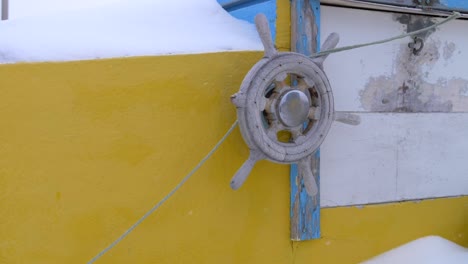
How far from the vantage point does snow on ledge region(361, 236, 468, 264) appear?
3102 millimetres

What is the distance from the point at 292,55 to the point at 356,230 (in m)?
1.02

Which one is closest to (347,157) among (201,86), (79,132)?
(201,86)

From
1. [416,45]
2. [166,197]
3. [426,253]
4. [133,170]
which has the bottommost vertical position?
[426,253]

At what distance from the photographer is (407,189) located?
3.19 metres

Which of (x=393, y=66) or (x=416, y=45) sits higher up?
(x=416, y=45)

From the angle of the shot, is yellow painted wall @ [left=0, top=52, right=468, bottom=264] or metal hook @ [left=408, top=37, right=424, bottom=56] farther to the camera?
metal hook @ [left=408, top=37, right=424, bottom=56]

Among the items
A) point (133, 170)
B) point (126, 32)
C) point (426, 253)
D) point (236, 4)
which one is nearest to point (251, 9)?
point (236, 4)

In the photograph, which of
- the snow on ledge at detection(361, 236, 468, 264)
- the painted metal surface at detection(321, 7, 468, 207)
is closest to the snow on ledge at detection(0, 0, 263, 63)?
the painted metal surface at detection(321, 7, 468, 207)

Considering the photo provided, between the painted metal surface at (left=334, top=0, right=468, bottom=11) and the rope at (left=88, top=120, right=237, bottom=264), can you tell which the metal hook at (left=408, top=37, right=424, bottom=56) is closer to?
the painted metal surface at (left=334, top=0, right=468, bottom=11)

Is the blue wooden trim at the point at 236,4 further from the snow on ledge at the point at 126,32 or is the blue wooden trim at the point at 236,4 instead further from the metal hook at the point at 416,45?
the metal hook at the point at 416,45

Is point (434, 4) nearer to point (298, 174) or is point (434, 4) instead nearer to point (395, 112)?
point (395, 112)

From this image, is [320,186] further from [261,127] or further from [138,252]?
[138,252]

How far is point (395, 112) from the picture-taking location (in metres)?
3.13

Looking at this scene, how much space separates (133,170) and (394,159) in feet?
4.70
